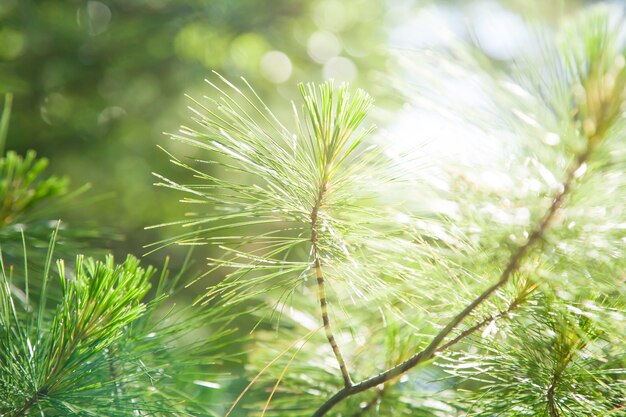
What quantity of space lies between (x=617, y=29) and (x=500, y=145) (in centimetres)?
11

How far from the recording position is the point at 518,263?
1.32 ft

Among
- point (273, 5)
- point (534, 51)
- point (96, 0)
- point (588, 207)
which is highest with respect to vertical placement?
point (273, 5)

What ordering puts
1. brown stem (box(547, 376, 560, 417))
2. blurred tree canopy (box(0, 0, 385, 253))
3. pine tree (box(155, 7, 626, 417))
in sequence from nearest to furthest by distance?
pine tree (box(155, 7, 626, 417)), brown stem (box(547, 376, 560, 417)), blurred tree canopy (box(0, 0, 385, 253))

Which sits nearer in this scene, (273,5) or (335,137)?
(335,137)

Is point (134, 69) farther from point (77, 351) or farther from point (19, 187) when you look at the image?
point (77, 351)

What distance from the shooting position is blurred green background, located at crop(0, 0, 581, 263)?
1584mm

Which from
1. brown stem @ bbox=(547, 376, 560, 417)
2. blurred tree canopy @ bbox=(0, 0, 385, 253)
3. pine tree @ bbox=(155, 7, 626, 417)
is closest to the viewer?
pine tree @ bbox=(155, 7, 626, 417)

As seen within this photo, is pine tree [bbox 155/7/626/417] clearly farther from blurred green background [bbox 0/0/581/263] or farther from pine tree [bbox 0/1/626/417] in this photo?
blurred green background [bbox 0/0/581/263]

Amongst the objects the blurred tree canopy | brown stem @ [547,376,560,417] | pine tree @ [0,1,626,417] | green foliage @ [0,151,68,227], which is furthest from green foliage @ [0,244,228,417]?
the blurred tree canopy

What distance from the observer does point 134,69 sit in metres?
1.72

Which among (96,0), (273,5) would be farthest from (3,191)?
(273,5)

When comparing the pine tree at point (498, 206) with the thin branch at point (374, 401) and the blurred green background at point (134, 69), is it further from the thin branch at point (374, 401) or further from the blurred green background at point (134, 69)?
the blurred green background at point (134, 69)

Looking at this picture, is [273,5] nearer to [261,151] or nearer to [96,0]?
[96,0]

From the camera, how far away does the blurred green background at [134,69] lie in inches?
62.4
